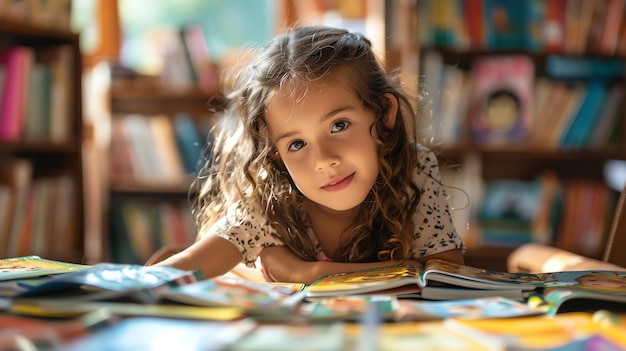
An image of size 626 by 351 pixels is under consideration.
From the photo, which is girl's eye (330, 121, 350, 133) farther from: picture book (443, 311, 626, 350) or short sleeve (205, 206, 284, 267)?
picture book (443, 311, 626, 350)

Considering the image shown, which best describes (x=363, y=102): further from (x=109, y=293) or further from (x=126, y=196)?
(x=126, y=196)

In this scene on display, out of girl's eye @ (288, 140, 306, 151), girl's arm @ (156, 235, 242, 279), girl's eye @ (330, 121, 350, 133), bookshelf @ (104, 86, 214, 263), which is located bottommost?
bookshelf @ (104, 86, 214, 263)

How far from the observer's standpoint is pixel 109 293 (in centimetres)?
72

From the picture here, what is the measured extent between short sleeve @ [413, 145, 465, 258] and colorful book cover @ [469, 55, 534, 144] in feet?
4.92

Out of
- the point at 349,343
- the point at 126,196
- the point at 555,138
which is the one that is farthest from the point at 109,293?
the point at 126,196

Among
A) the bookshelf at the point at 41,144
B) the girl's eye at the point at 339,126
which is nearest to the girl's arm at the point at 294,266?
the girl's eye at the point at 339,126

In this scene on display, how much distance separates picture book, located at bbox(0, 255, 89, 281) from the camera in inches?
32.8

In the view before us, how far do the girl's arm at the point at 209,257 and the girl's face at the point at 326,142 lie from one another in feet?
0.56

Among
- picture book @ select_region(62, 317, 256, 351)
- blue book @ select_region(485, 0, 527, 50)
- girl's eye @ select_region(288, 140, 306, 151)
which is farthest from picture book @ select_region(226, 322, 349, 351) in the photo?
blue book @ select_region(485, 0, 527, 50)

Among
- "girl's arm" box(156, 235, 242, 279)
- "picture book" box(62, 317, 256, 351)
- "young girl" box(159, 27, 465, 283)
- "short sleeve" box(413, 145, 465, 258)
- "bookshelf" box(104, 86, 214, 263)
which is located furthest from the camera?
"bookshelf" box(104, 86, 214, 263)

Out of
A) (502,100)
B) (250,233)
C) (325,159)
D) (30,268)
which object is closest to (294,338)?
(30,268)

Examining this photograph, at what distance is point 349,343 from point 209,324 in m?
0.13

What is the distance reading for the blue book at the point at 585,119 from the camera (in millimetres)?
2789

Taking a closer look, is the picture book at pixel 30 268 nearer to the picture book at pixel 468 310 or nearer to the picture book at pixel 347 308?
the picture book at pixel 347 308
